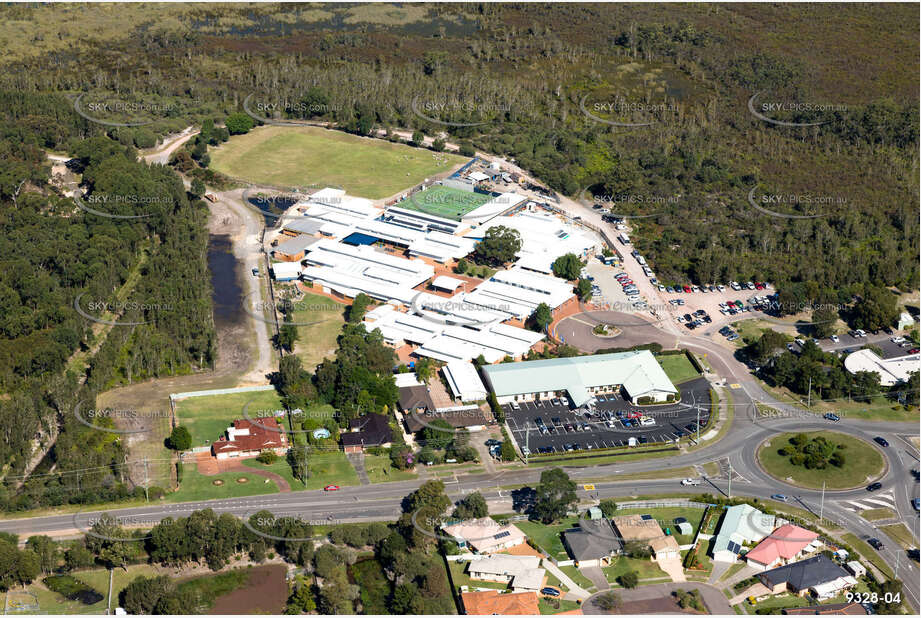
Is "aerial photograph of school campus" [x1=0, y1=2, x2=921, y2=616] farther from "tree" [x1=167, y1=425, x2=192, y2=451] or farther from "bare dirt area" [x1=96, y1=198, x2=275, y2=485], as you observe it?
"bare dirt area" [x1=96, y1=198, x2=275, y2=485]

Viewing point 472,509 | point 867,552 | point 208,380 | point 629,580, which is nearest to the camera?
point 629,580

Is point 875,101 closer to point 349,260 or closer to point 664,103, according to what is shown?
point 664,103

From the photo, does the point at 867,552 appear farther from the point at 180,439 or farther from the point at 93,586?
the point at 93,586

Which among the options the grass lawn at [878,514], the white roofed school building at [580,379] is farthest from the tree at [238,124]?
the grass lawn at [878,514]

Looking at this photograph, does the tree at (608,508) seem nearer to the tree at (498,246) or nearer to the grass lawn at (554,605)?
the grass lawn at (554,605)

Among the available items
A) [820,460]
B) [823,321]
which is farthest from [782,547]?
[823,321]

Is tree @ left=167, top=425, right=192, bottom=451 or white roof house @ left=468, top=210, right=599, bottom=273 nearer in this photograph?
tree @ left=167, top=425, right=192, bottom=451

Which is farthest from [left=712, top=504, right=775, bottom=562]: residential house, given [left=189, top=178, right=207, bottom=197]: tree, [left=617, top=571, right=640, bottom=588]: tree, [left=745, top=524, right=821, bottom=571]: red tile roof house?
[left=189, top=178, right=207, bottom=197]: tree
